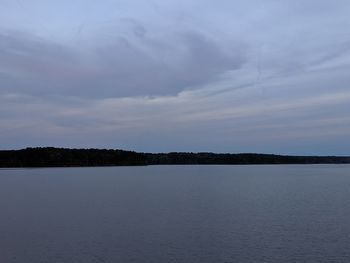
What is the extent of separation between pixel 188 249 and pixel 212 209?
17.2 meters

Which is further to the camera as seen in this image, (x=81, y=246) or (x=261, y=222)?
(x=261, y=222)

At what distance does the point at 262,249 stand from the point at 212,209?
17315 mm

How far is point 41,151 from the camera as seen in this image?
19588 centimetres

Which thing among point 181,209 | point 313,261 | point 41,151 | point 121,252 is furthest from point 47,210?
point 41,151

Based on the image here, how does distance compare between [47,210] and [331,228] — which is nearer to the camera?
[331,228]

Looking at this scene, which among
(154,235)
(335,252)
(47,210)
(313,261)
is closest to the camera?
(313,261)

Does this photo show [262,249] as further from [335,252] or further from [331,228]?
[331,228]

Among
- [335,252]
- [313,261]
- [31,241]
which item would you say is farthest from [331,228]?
[31,241]

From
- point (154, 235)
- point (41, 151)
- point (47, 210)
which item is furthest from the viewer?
point (41, 151)

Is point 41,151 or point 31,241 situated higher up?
point 41,151

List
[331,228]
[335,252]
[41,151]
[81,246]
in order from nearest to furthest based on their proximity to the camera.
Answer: [335,252]
[81,246]
[331,228]
[41,151]

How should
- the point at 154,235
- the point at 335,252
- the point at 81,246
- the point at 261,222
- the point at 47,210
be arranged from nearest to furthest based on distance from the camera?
1. the point at 335,252
2. the point at 81,246
3. the point at 154,235
4. the point at 261,222
5. the point at 47,210

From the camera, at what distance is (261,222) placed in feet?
107

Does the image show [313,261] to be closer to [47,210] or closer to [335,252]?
[335,252]
